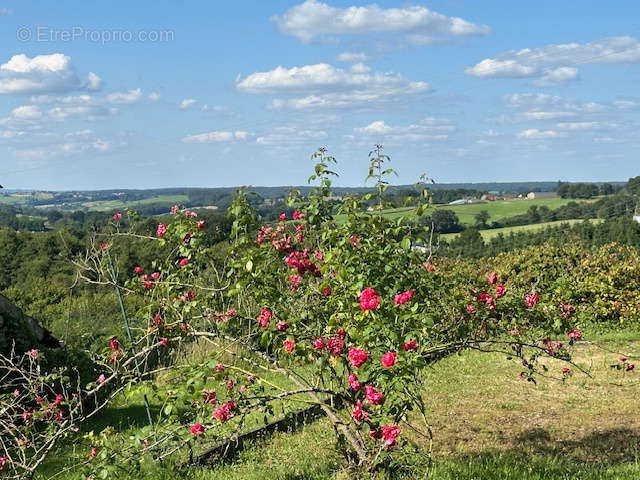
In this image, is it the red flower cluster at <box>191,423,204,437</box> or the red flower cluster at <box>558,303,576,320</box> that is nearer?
the red flower cluster at <box>191,423,204,437</box>

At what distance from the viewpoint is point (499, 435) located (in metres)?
6.67

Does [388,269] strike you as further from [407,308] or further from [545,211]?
[545,211]

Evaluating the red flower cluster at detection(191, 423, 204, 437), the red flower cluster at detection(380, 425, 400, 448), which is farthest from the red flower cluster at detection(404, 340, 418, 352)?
the red flower cluster at detection(191, 423, 204, 437)

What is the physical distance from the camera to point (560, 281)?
16.3 feet

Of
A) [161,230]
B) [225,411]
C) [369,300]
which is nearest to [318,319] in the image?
[225,411]

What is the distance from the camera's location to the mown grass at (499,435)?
5.13 meters

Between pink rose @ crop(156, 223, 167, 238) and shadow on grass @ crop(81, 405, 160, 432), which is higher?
pink rose @ crop(156, 223, 167, 238)

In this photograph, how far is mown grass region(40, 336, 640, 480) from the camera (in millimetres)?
5129

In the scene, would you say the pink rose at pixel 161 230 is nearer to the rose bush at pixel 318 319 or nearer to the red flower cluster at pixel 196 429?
the rose bush at pixel 318 319

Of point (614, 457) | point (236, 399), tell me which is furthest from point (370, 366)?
point (614, 457)

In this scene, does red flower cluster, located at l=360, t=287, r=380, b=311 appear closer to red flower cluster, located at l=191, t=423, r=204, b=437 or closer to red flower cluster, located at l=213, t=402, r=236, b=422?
red flower cluster, located at l=213, t=402, r=236, b=422

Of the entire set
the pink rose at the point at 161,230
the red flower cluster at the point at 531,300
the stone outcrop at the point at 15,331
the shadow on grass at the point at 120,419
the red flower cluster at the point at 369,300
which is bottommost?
the shadow on grass at the point at 120,419

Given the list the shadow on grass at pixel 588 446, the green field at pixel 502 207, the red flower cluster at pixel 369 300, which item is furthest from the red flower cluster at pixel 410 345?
the green field at pixel 502 207

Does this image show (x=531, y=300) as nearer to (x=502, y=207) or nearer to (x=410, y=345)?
(x=410, y=345)
